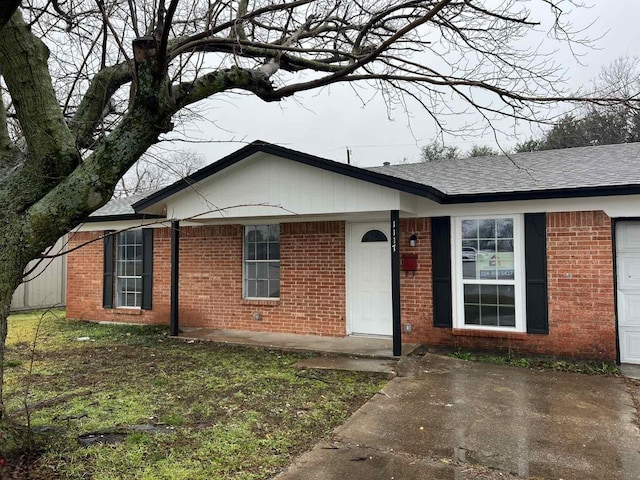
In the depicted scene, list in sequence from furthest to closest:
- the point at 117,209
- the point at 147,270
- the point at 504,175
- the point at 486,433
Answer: the point at 117,209, the point at 147,270, the point at 504,175, the point at 486,433

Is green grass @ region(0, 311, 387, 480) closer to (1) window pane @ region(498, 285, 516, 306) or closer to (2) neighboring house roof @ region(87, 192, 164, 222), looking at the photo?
(1) window pane @ region(498, 285, 516, 306)

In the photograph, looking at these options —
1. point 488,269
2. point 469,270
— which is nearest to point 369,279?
point 469,270

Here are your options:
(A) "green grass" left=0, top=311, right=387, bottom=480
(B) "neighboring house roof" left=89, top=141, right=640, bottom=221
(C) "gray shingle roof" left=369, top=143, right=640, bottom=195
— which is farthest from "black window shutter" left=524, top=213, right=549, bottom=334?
(A) "green grass" left=0, top=311, right=387, bottom=480

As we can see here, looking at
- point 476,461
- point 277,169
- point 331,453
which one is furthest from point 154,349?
point 476,461

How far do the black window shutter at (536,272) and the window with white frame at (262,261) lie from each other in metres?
4.89

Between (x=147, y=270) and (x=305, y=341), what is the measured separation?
480 centimetres

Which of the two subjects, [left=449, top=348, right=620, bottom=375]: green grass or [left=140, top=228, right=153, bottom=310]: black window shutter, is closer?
[left=449, top=348, right=620, bottom=375]: green grass

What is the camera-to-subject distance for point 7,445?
3.65 metres

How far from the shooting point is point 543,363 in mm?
7176

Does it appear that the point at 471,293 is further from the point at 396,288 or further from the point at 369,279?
the point at 369,279

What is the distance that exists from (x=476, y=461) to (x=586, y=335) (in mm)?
4441

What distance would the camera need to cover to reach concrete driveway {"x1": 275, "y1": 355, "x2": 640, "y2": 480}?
12.1 feet

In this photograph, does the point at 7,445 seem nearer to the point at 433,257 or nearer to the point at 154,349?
the point at 154,349

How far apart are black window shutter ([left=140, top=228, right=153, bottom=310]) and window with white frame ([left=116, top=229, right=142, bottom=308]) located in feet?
0.96
